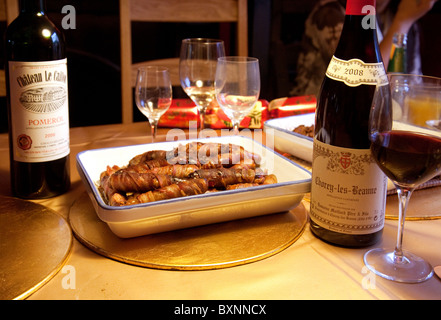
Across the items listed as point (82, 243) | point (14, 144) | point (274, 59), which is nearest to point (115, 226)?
point (82, 243)

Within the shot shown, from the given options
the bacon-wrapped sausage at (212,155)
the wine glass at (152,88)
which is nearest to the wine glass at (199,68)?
the wine glass at (152,88)

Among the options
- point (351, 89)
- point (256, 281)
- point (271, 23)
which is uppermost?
point (271, 23)

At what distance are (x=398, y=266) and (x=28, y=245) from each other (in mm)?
538

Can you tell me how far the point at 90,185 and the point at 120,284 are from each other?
208 millimetres

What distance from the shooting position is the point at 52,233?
754mm

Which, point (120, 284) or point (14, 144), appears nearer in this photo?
point (120, 284)

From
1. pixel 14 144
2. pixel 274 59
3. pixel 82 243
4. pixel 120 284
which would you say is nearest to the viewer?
pixel 120 284

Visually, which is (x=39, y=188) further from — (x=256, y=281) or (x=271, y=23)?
(x=271, y=23)

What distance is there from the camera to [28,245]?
0.71 metres

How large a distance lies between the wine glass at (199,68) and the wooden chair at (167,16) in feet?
1.72

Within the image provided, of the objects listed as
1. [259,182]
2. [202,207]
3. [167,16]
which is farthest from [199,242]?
[167,16]

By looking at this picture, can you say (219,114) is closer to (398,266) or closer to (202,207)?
(202,207)

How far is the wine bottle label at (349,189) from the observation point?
0.69m

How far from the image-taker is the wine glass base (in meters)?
0.65
